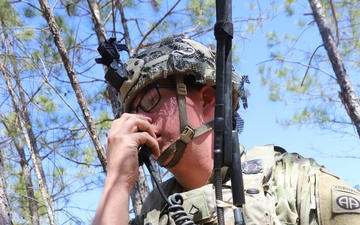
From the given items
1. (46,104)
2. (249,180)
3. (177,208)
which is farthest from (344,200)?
(46,104)

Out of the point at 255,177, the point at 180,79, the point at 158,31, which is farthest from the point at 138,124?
the point at 158,31

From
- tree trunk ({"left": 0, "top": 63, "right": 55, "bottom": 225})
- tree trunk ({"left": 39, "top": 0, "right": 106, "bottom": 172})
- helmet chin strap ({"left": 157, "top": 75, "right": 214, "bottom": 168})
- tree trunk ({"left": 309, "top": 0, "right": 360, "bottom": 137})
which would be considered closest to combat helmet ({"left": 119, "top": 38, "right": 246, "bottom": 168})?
helmet chin strap ({"left": 157, "top": 75, "right": 214, "bottom": 168})

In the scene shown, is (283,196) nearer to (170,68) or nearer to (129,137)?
(129,137)

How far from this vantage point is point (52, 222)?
7535 mm

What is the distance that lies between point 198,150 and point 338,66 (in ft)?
19.5

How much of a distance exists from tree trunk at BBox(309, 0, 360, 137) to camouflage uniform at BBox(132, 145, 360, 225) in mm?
5669

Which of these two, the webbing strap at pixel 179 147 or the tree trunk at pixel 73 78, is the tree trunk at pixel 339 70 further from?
the webbing strap at pixel 179 147

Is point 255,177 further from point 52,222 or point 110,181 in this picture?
point 52,222

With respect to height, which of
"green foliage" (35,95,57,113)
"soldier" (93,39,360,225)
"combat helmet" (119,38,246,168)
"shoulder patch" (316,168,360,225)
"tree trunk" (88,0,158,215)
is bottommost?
"shoulder patch" (316,168,360,225)

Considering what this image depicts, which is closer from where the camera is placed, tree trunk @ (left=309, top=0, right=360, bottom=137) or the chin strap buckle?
the chin strap buckle

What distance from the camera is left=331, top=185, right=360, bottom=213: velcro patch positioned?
53.3 inches

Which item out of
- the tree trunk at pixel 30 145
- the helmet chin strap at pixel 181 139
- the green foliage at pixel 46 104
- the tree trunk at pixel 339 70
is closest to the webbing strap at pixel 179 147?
the helmet chin strap at pixel 181 139

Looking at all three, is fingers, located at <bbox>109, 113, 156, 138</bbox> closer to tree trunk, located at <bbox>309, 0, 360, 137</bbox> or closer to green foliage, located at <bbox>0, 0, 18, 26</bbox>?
green foliage, located at <bbox>0, 0, 18, 26</bbox>

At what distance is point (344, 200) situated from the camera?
4.49ft
